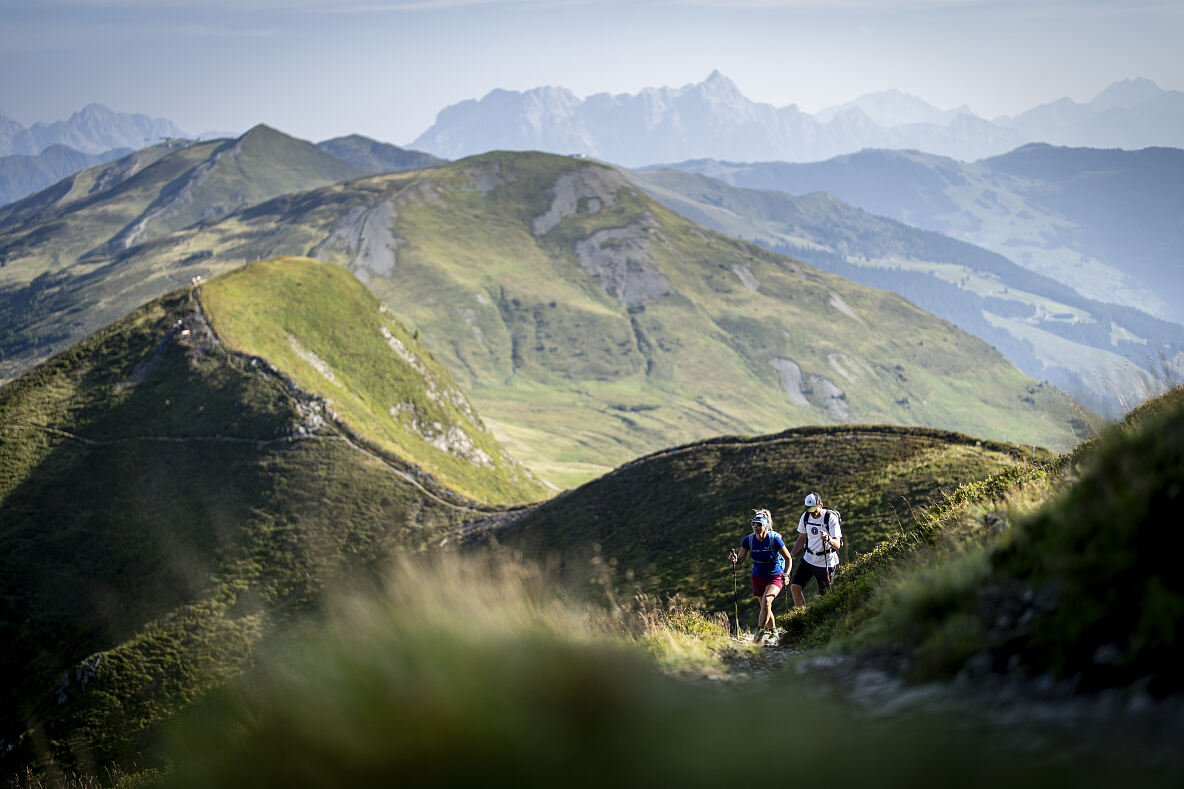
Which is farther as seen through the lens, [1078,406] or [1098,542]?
[1078,406]

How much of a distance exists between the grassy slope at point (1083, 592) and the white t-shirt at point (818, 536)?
9791mm

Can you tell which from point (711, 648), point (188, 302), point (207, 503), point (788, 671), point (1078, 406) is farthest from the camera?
point (188, 302)

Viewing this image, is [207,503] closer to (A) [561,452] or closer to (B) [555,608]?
(B) [555,608]

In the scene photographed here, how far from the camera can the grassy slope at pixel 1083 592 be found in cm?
410

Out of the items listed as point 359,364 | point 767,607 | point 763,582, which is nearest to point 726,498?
point 763,582

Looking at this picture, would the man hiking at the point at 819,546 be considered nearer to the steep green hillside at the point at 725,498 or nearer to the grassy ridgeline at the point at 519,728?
the steep green hillside at the point at 725,498

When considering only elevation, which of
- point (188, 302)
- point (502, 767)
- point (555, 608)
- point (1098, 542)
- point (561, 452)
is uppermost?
point (188, 302)

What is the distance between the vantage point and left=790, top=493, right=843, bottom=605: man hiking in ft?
54.1

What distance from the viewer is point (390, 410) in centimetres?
7619

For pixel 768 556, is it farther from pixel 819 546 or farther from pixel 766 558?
pixel 819 546

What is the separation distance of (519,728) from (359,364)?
257 ft

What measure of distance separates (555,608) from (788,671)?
3.32 metres

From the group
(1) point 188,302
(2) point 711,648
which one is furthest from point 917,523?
(1) point 188,302

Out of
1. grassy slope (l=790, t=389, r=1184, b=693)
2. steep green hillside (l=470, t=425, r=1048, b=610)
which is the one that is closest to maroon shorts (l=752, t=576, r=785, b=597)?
steep green hillside (l=470, t=425, r=1048, b=610)
